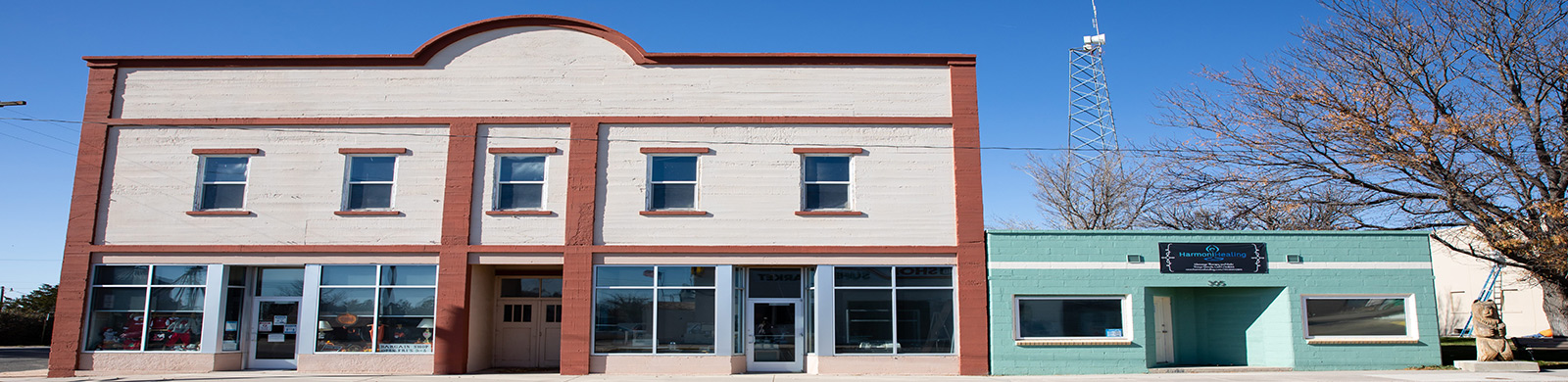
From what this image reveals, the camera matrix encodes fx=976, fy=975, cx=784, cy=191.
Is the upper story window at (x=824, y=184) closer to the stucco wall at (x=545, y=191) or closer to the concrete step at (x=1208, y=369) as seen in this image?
the stucco wall at (x=545, y=191)

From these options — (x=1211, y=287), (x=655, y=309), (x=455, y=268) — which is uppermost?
(x=455, y=268)

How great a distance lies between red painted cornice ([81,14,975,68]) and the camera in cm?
1797

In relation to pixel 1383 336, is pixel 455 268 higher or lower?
higher

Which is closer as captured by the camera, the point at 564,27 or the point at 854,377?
the point at 854,377

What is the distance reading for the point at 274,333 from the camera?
17.7 metres

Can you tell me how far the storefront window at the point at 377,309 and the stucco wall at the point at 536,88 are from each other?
2930 mm

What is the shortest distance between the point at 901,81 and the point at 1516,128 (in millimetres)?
12096

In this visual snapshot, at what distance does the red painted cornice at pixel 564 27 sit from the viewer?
59.0ft

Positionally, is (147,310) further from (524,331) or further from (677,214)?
(677,214)

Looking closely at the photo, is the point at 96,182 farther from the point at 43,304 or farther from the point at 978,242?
the point at 43,304

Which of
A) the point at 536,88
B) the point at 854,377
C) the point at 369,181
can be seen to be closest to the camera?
the point at 854,377

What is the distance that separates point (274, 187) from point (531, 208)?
185 inches

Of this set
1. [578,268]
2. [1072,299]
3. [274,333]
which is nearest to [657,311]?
[578,268]

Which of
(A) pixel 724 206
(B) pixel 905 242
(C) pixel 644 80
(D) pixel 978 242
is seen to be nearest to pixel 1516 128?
(D) pixel 978 242
